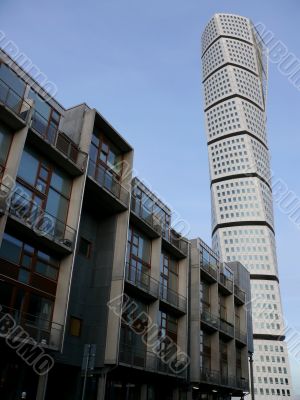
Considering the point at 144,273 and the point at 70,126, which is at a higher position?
the point at 70,126

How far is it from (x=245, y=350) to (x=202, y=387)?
10.8 metres

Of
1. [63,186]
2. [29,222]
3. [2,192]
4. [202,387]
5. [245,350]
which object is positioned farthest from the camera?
[245,350]

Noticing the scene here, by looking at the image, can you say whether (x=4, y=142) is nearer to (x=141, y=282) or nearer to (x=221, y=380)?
(x=141, y=282)

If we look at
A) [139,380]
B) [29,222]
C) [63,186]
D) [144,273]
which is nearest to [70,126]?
[63,186]

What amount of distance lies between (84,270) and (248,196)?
139932 millimetres

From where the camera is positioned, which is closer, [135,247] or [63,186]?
[63,186]

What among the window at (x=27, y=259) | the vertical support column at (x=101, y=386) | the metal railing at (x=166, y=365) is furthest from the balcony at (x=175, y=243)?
the window at (x=27, y=259)

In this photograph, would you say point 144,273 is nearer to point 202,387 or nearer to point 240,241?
point 202,387

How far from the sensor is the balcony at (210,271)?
40.0m

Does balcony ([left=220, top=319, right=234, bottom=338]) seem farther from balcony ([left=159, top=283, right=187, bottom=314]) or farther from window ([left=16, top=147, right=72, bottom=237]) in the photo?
window ([left=16, top=147, right=72, bottom=237])

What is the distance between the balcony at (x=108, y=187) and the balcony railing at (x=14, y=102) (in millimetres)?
5504

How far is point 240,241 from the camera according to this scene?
6024 inches

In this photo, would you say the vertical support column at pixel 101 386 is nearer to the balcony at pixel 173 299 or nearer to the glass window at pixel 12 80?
the balcony at pixel 173 299

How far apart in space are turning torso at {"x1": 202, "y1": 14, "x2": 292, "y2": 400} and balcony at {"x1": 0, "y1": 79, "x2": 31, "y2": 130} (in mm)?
135780
